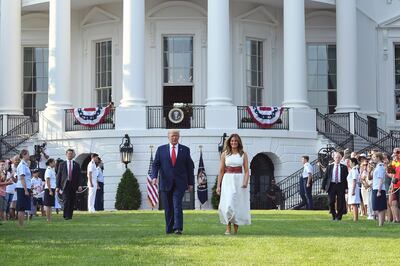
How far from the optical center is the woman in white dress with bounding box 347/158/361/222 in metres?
25.5

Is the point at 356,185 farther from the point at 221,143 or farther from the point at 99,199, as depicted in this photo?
the point at 221,143

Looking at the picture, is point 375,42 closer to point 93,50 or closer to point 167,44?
point 167,44

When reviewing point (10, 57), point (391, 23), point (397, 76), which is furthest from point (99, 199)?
point (391, 23)

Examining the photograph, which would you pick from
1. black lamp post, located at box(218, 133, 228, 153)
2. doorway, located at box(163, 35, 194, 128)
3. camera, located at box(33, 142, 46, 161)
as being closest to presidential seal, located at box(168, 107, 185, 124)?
black lamp post, located at box(218, 133, 228, 153)

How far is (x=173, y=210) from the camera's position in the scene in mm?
19469

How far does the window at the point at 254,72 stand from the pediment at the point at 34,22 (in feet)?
29.0

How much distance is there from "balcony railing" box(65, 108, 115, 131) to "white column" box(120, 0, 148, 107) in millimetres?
633

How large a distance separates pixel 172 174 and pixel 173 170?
9 centimetres

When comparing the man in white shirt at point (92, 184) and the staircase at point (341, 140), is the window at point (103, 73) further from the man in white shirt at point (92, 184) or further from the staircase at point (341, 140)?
the man in white shirt at point (92, 184)

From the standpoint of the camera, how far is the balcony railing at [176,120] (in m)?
39.8

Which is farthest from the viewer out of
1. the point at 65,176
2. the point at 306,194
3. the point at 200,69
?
the point at 200,69

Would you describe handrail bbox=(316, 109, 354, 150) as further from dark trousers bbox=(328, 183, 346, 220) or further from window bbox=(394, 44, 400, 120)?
dark trousers bbox=(328, 183, 346, 220)

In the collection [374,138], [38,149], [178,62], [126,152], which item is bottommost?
[126,152]

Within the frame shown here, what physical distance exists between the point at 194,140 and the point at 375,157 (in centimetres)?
1484
